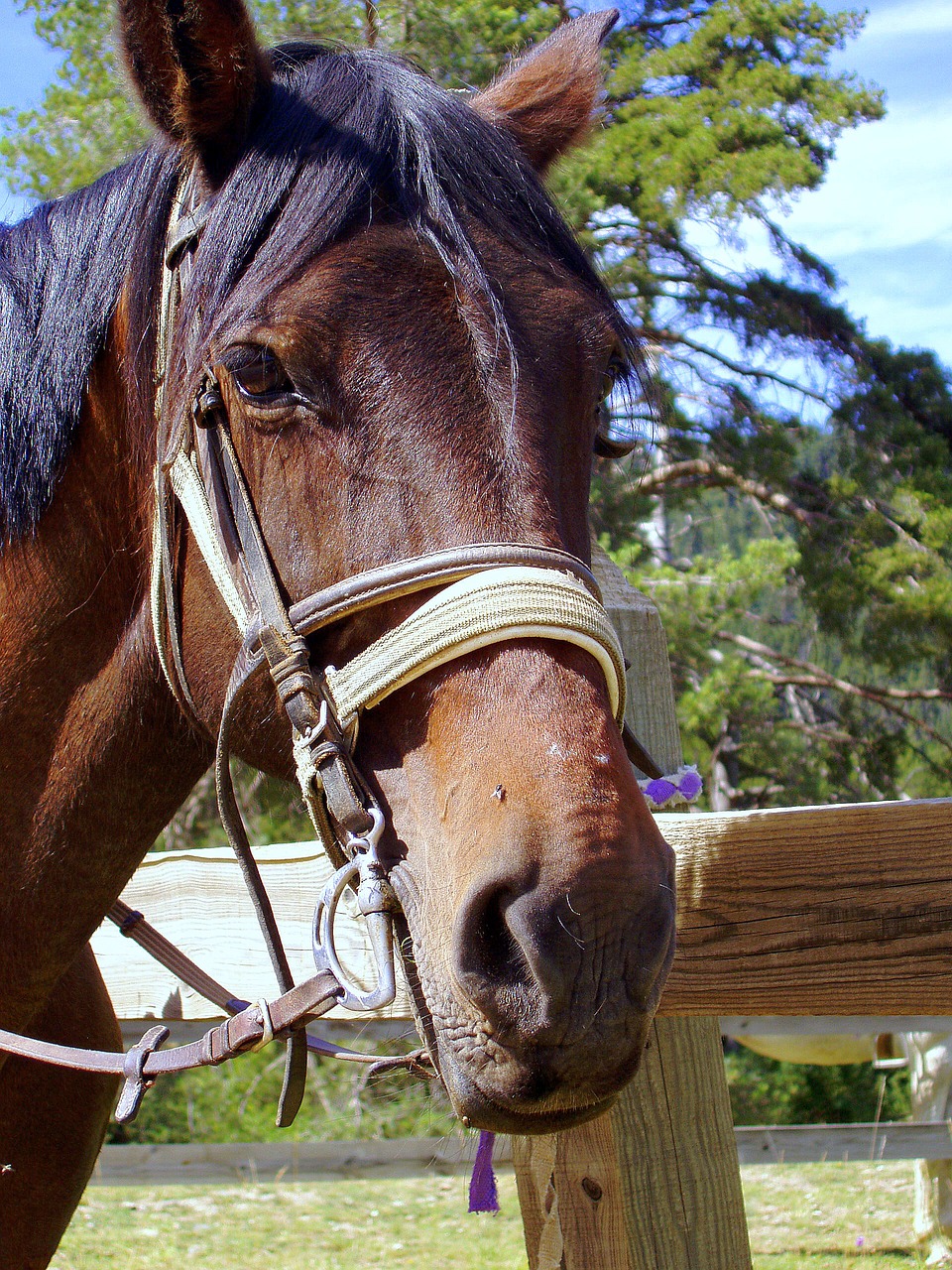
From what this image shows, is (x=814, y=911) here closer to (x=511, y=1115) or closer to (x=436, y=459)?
(x=511, y=1115)

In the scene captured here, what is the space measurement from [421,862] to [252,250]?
94cm

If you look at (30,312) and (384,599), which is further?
(30,312)

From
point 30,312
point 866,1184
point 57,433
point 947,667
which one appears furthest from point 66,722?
point 947,667

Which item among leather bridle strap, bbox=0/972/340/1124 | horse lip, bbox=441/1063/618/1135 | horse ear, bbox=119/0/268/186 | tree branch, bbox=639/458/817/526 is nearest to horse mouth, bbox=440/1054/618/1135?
horse lip, bbox=441/1063/618/1135

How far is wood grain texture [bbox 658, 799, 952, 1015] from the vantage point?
1.63 m

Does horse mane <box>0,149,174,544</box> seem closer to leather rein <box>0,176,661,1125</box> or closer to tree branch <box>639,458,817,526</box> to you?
leather rein <box>0,176,661,1125</box>

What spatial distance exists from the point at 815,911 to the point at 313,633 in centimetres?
90

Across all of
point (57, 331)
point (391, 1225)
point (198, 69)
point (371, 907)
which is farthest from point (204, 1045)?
point (391, 1225)

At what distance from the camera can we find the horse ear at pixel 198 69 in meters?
1.63

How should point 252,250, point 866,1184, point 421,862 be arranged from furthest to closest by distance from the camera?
point 866,1184
point 252,250
point 421,862

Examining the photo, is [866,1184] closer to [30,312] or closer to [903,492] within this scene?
[903,492]

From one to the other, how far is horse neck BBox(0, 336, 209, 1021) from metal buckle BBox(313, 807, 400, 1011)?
0.60 metres

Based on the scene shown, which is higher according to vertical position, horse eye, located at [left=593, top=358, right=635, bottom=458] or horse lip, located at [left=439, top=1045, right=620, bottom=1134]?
horse eye, located at [left=593, top=358, right=635, bottom=458]

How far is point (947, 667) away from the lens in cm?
928
